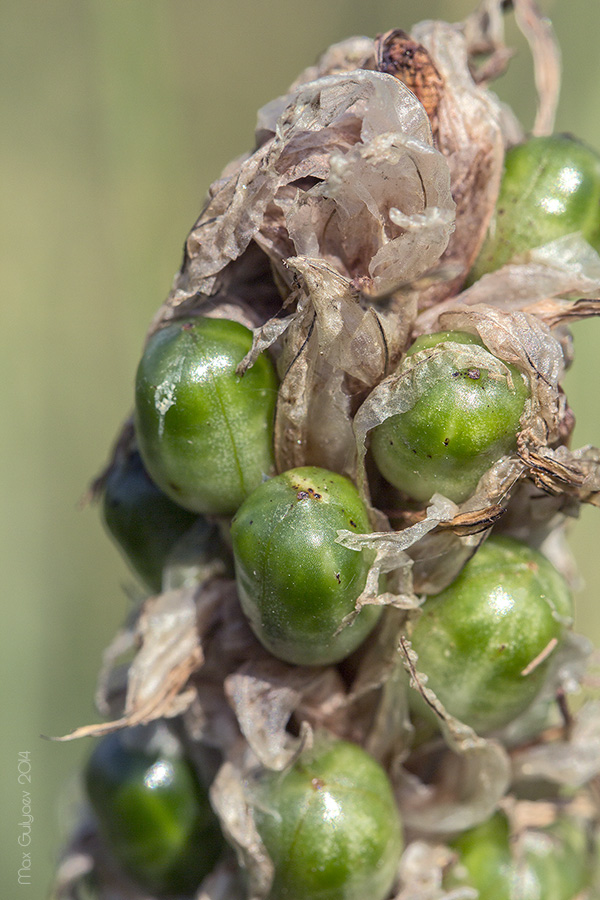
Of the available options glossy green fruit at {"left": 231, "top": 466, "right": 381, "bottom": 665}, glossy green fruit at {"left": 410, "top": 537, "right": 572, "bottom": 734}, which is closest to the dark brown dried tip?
glossy green fruit at {"left": 231, "top": 466, "right": 381, "bottom": 665}

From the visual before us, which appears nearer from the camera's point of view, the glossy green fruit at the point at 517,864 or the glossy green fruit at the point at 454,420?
the glossy green fruit at the point at 454,420

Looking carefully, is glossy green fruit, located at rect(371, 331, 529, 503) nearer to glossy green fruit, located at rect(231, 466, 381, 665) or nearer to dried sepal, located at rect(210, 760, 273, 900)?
glossy green fruit, located at rect(231, 466, 381, 665)

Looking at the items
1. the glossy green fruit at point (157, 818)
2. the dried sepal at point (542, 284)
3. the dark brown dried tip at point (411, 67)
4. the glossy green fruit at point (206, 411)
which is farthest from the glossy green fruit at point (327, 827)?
the dark brown dried tip at point (411, 67)

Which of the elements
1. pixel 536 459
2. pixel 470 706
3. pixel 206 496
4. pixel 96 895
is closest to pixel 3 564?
pixel 96 895

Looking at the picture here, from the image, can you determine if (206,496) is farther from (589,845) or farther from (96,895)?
(589,845)

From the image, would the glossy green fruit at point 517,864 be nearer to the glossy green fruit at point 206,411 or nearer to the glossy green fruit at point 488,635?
the glossy green fruit at point 488,635

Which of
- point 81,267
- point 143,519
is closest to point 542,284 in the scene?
point 143,519
